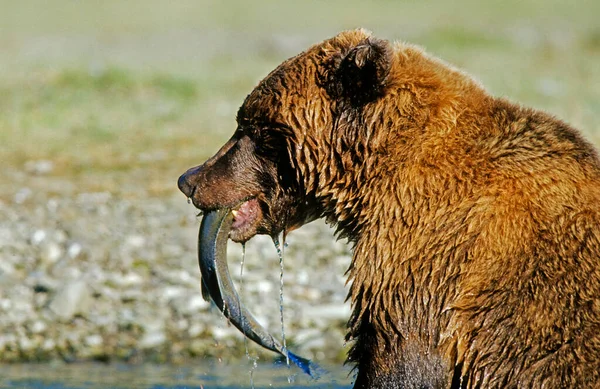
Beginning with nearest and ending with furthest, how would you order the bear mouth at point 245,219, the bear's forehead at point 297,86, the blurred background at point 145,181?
the bear's forehead at point 297,86, the bear mouth at point 245,219, the blurred background at point 145,181

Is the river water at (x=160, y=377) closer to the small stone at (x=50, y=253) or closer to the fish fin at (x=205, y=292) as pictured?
the small stone at (x=50, y=253)

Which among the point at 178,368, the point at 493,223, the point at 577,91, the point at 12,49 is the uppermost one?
the point at 12,49

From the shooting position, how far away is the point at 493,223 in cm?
405

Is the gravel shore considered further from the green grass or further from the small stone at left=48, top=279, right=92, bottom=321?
the green grass

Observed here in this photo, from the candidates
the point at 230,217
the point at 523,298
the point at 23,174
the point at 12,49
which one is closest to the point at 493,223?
the point at 523,298

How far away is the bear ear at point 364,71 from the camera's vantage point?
4.24 metres

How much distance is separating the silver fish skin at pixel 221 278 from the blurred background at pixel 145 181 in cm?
272

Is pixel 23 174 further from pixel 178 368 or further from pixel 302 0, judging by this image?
pixel 302 0

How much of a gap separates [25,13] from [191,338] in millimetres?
30975

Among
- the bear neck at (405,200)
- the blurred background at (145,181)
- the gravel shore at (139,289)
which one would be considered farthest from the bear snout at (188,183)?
the blurred background at (145,181)

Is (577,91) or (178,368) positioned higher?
(577,91)

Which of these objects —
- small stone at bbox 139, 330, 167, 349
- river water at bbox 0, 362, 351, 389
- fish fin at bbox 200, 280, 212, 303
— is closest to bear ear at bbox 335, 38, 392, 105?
fish fin at bbox 200, 280, 212, 303

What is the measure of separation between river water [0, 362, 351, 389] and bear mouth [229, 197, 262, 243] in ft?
6.89

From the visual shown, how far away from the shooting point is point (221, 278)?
5047 mm
